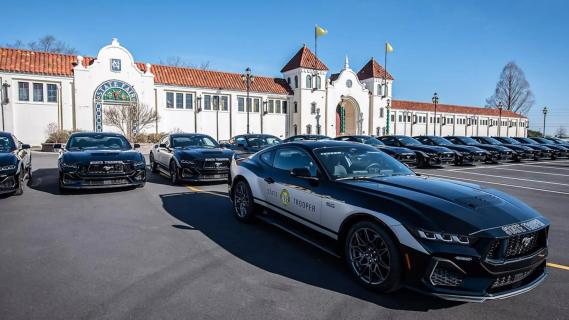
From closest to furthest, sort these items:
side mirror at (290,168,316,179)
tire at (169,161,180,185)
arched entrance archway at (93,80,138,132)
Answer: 1. side mirror at (290,168,316,179)
2. tire at (169,161,180,185)
3. arched entrance archway at (93,80,138,132)

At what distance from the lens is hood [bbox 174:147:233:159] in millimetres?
10052

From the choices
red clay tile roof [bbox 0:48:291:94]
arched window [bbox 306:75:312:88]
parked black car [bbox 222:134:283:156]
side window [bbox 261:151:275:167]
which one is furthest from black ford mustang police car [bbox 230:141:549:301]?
arched window [bbox 306:75:312:88]

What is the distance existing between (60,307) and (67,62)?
37.1m

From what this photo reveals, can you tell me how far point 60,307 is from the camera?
3.22 metres

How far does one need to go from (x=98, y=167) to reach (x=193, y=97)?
31.8 metres

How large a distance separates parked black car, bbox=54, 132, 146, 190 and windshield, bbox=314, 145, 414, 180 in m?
5.70

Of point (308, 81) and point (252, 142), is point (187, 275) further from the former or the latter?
point (308, 81)

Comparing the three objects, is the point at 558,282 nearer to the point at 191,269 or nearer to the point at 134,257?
the point at 191,269

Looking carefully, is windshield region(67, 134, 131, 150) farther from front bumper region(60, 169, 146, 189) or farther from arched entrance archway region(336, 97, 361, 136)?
arched entrance archway region(336, 97, 361, 136)

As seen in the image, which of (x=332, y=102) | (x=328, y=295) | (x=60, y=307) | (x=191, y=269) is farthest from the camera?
(x=332, y=102)

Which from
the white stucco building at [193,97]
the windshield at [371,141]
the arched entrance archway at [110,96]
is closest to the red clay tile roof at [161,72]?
the white stucco building at [193,97]

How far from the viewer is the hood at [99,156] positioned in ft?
27.4

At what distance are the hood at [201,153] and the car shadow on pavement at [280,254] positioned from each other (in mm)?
2652

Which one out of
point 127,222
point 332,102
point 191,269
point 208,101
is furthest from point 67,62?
point 191,269
